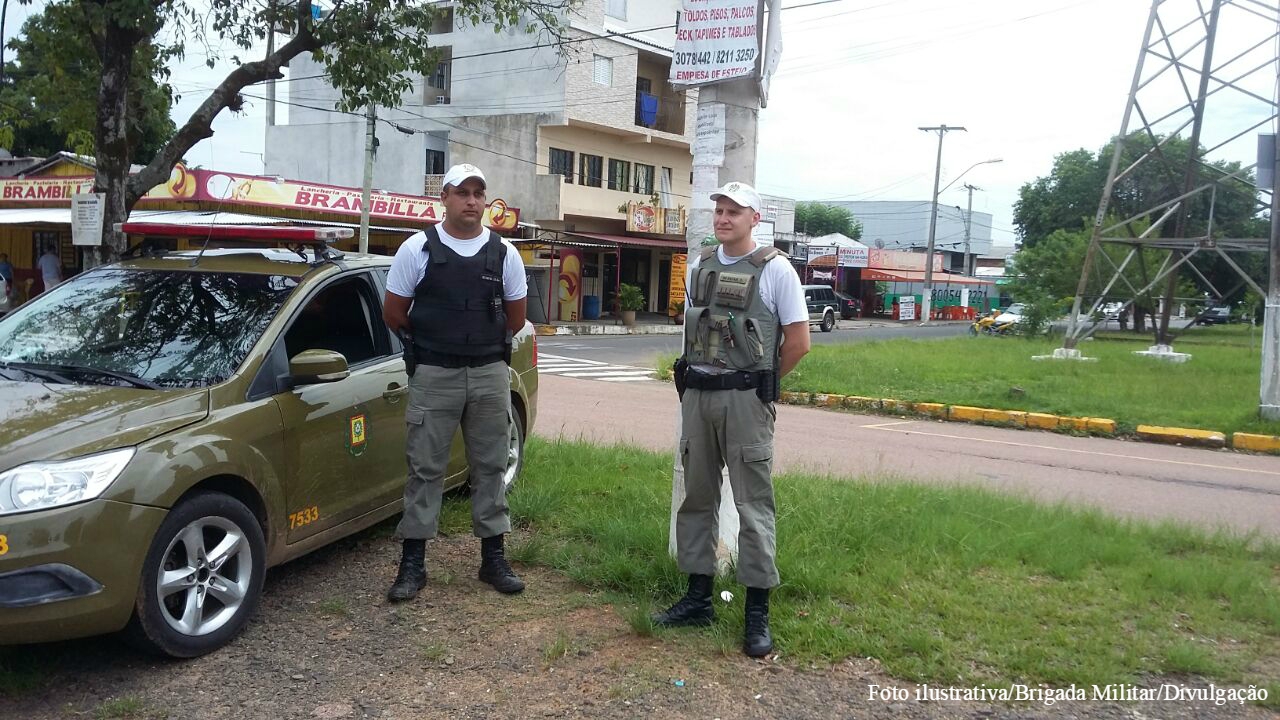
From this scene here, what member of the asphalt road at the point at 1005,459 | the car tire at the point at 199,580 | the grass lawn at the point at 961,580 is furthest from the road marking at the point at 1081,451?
the car tire at the point at 199,580

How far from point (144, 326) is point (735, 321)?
271 centimetres

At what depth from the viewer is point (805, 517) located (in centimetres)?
559

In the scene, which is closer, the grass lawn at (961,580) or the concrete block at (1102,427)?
the grass lawn at (961,580)

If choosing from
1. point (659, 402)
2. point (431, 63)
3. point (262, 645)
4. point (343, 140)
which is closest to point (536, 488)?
point (262, 645)

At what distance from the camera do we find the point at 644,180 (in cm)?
3888

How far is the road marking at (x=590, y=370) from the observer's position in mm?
18141

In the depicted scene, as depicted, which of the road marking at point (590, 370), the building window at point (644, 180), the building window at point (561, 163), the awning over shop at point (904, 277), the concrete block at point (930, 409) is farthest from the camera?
the awning over shop at point (904, 277)

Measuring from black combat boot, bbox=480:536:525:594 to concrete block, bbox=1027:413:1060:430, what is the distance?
953cm

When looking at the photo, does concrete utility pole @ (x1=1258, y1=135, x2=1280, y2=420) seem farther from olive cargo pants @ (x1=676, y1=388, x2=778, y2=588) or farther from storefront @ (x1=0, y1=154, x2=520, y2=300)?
storefront @ (x1=0, y1=154, x2=520, y2=300)

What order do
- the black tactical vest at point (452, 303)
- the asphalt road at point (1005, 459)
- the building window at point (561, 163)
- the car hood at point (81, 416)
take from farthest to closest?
1. the building window at point (561, 163)
2. the asphalt road at point (1005, 459)
3. the black tactical vest at point (452, 303)
4. the car hood at point (81, 416)

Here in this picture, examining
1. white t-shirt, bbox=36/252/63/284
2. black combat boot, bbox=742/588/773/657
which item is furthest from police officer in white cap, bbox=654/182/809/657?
white t-shirt, bbox=36/252/63/284

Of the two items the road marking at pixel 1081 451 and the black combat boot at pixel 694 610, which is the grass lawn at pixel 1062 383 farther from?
the black combat boot at pixel 694 610

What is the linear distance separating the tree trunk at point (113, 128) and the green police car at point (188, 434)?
2566 millimetres

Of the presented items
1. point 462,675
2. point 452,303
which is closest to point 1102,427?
point 452,303
